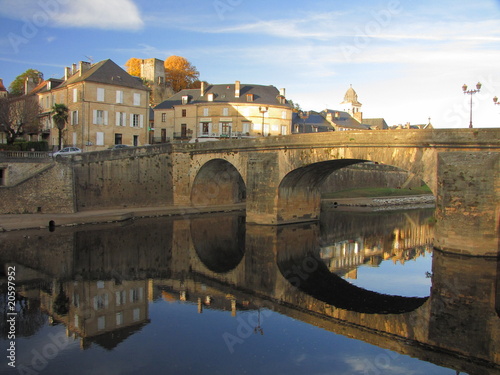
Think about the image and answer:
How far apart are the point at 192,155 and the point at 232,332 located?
24.3 meters

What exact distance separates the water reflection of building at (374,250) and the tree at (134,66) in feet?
173

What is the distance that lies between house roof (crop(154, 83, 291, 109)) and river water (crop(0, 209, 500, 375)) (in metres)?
27.7

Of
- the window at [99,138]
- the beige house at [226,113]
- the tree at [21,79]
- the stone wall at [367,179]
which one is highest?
the tree at [21,79]

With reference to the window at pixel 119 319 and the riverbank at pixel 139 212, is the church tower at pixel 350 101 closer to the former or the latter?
the riverbank at pixel 139 212

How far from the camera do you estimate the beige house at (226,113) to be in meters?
49.7

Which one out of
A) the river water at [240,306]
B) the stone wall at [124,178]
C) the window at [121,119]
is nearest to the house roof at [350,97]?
the window at [121,119]

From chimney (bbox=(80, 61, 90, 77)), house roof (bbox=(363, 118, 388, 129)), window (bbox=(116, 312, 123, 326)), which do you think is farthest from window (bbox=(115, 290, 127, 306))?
house roof (bbox=(363, 118, 388, 129))

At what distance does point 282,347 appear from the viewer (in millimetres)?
11422

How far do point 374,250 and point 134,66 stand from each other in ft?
188

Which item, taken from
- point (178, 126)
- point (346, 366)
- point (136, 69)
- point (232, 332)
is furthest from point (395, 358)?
point (136, 69)

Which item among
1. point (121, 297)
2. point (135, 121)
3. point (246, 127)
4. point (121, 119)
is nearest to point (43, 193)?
point (121, 297)

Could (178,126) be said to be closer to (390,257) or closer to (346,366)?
(390,257)

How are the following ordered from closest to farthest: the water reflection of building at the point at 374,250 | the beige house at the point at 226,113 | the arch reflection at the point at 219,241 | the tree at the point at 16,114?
1. the water reflection of building at the point at 374,250
2. the arch reflection at the point at 219,241
3. the tree at the point at 16,114
4. the beige house at the point at 226,113

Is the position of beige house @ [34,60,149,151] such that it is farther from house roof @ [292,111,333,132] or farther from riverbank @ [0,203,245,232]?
house roof @ [292,111,333,132]
